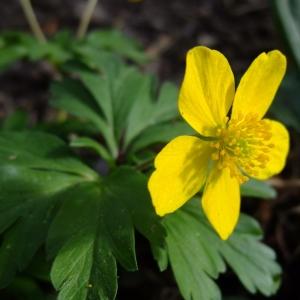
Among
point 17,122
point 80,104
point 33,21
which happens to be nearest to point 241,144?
point 80,104

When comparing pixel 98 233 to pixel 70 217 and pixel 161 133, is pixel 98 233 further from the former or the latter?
pixel 161 133

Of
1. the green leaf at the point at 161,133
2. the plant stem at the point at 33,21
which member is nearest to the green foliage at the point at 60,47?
the plant stem at the point at 33,21

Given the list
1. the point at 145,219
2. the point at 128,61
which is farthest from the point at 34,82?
the point at 145,219

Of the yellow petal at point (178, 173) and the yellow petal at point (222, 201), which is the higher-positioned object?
the yellow petal at point (178, 173)

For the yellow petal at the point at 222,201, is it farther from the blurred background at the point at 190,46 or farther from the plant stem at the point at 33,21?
the plant stem at the point at 33,21

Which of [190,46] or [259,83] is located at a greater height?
[259,83]

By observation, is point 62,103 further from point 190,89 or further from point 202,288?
point 202,288

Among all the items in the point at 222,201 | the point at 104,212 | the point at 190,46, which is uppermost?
the point at 190,46
